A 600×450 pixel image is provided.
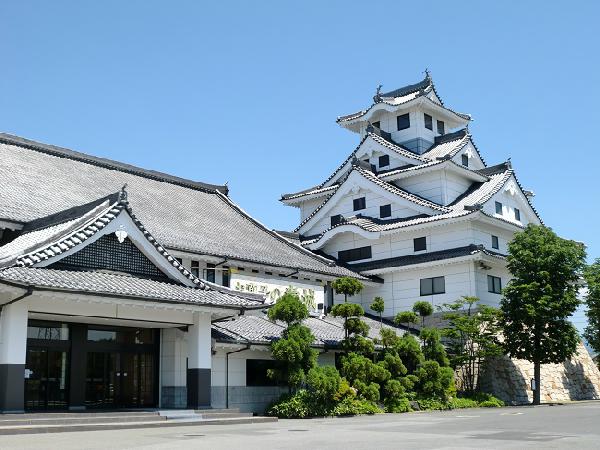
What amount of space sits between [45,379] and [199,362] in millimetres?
4913

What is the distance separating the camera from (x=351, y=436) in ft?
54.9

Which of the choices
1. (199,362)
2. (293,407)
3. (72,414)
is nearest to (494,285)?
(293,407)

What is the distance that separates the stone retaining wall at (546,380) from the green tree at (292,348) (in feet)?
44.2

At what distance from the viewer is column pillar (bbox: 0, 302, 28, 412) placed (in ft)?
62.8

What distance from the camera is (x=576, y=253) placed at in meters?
35.1

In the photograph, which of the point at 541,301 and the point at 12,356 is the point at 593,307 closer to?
the point at 541,301

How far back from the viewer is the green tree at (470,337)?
34250 mm

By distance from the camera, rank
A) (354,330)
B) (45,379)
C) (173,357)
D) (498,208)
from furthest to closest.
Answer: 1. (498,208)
2. (354,330)
3. (173,357)
4. (45,379)

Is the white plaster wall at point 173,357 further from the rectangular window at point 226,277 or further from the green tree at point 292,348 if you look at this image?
the rectangular window at point 226,277

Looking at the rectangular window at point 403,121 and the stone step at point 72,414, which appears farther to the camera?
the rectangular window at point 403,121

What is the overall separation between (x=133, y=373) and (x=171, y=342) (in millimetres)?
1725

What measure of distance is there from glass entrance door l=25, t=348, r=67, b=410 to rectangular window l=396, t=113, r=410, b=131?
30467mm

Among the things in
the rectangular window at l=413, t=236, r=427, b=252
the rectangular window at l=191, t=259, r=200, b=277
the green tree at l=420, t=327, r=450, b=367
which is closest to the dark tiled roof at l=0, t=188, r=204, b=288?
the rectangular window at l=191, t=259, r=200, b=277

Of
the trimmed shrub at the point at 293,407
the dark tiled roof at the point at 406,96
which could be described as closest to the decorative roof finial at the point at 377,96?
the dark tiled roof at the point at 406,96
